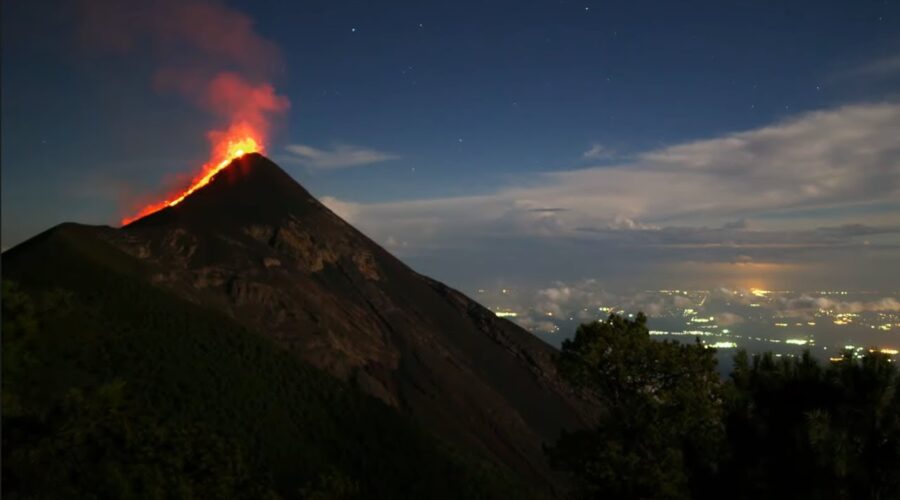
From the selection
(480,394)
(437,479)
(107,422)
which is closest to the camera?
(107,422)

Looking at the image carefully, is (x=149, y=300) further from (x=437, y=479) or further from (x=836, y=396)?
(x=836, y=396)

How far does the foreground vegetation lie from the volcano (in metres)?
37.8

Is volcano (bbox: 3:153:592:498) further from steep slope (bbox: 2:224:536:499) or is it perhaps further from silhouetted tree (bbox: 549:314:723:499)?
silhouetted tree (bbox: 549:314:723:499)

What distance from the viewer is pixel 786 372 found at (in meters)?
24.8

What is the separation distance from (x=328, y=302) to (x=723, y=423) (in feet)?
251

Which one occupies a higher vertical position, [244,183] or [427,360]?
[244,183]

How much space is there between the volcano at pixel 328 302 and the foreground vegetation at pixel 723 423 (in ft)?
124

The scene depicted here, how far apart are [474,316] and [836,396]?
344 ft

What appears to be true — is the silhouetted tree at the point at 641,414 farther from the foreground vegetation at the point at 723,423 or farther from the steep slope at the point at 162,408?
the steep slope at the point at 162,408

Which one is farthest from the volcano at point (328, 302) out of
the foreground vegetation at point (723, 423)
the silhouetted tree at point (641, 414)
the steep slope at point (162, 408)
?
the foreground vegetation at point (723, 423)

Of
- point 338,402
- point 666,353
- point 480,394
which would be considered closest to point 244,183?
point 480,394

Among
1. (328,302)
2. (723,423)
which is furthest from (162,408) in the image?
(328,302)

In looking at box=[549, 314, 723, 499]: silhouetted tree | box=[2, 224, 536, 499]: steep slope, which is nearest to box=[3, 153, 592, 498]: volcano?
box=[2, 224, 536, 499]: steep slope

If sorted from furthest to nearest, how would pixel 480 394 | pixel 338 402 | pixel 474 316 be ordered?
pixel 474 316, pixel 480 394, pixel 338 402
